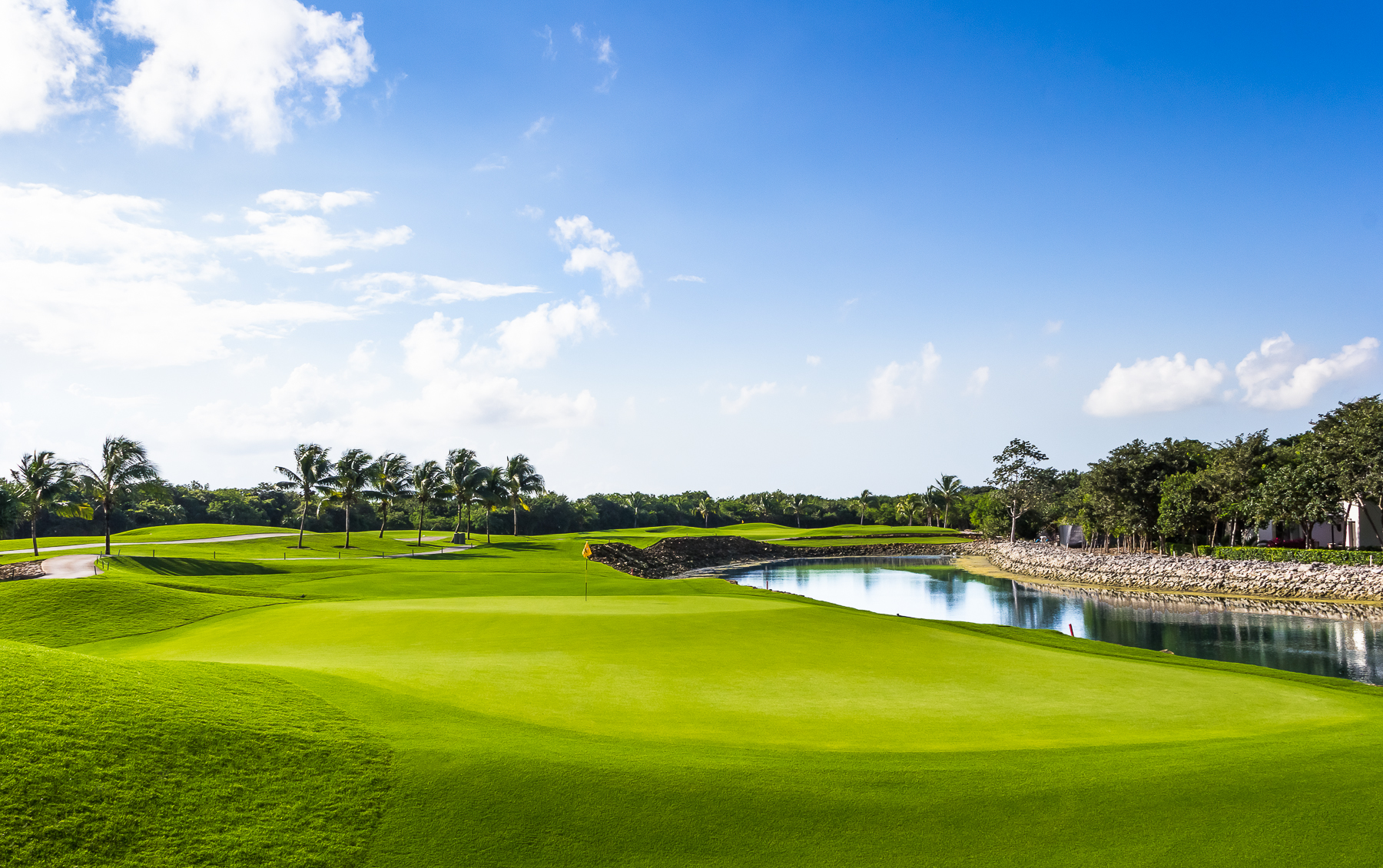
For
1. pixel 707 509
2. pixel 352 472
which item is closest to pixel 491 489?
pixel 352 472

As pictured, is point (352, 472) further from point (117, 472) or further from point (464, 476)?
point (117, 472)

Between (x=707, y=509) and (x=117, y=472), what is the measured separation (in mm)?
89253

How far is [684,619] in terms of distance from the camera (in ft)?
65.9

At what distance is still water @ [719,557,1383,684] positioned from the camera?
27984 millimetres

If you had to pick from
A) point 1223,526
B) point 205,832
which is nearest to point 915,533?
point 1223,526

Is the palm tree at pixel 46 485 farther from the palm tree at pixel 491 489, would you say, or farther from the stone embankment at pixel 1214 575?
the stone embankment at pixel 1214 575

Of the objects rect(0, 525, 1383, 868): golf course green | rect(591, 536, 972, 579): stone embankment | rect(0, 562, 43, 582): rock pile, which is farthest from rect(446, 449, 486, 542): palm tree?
rect(0, 525, 1383, 868): golf course green

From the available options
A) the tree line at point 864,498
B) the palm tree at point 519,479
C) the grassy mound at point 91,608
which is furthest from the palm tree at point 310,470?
the grassy mound at point 91,608

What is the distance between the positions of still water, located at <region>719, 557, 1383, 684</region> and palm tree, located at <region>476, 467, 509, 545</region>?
29.8m

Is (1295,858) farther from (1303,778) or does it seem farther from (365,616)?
(365,616)

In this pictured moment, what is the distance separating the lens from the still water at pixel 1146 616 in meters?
28.0

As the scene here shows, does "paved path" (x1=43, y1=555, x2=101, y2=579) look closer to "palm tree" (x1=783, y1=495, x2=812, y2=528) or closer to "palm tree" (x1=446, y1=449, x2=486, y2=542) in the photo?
"palm tree" (x1=446, y1=449, x2=486, y2=542)

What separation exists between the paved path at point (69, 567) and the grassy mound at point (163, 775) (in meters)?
31.0

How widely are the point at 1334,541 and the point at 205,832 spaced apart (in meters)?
84.2
